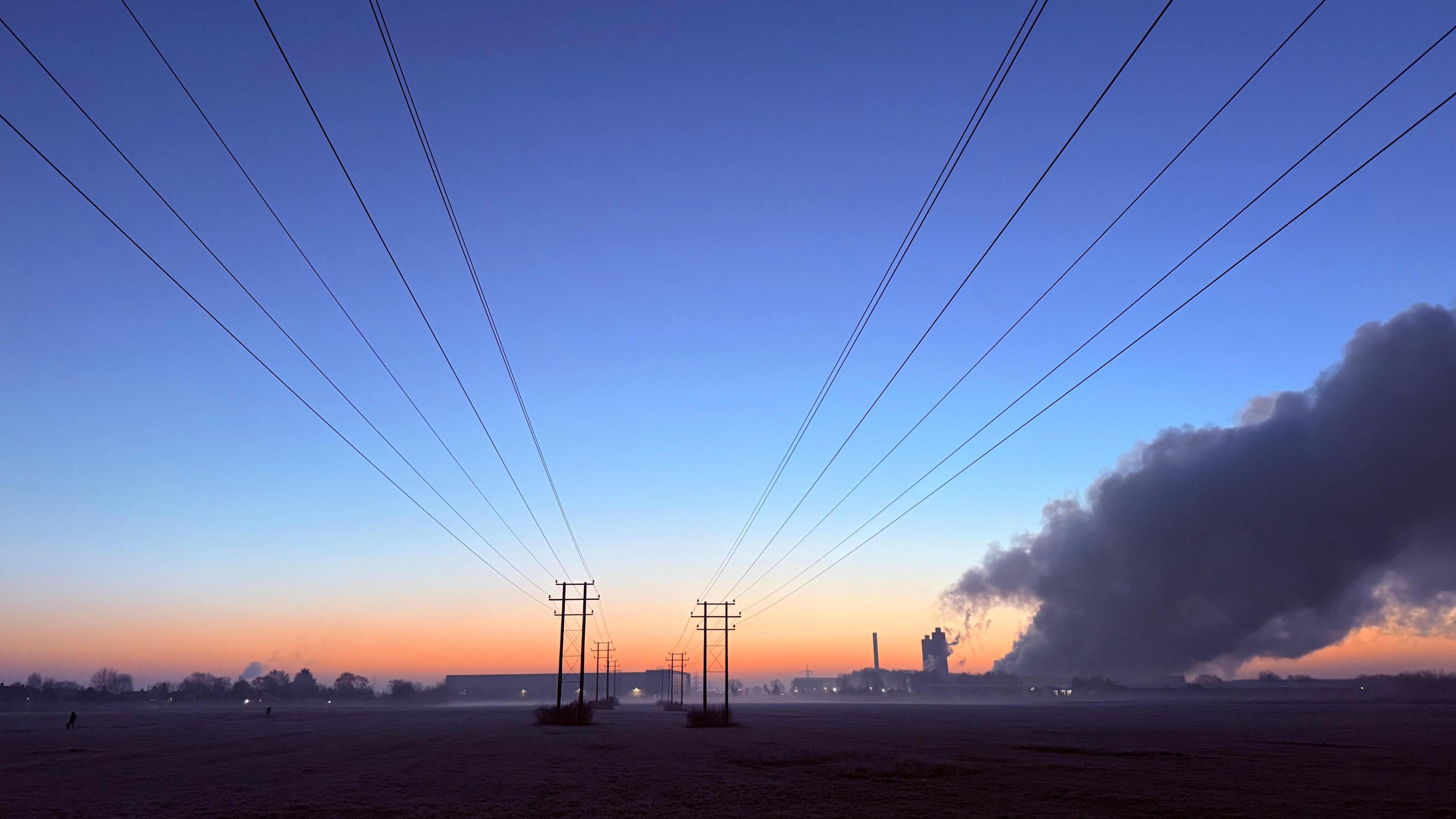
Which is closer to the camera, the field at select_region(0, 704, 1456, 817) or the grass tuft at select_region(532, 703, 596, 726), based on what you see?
the field at select_region(0, 704, 1456, 817)

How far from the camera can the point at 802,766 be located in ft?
89.9

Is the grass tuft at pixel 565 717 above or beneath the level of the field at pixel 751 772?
beneath

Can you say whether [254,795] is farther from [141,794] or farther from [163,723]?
[163,723]

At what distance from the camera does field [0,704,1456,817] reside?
17.9 m

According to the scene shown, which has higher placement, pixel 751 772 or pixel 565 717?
pixel 751 772

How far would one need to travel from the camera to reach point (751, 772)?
25.7 metres

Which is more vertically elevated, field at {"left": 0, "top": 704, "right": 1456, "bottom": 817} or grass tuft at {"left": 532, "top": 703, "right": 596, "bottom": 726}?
field at {"left": 0, "top": 704, "right": 1456, "bottom": 817}

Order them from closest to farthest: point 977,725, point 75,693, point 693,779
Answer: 1. point 693,779
2. point 977,725
3. point 75,693

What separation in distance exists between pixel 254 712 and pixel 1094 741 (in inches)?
5007

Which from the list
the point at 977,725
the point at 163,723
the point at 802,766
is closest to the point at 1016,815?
the point at 802,766

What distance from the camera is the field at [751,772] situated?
17.9 meters

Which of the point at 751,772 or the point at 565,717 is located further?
the point at 565,717

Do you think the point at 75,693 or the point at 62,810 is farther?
the point at 75,693

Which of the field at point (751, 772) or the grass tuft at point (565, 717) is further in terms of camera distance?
the grass tuft at point (565, 717)
